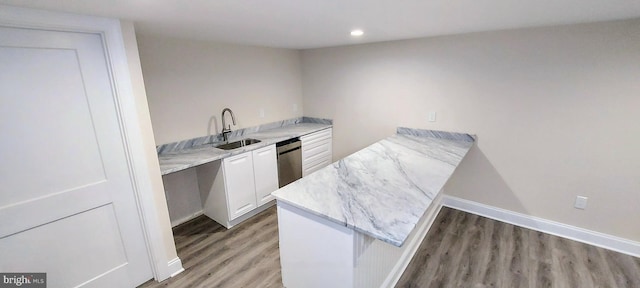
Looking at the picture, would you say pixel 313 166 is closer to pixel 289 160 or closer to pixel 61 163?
pixel 289 160

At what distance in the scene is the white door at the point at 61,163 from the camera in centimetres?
143

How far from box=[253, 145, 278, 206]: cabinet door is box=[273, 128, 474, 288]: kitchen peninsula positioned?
1.09 m

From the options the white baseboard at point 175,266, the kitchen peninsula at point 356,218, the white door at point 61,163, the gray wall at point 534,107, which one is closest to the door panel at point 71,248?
the white door at point 61,163

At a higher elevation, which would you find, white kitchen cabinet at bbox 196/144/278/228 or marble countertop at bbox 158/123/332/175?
marble countertop at bbox 158/123/332/175

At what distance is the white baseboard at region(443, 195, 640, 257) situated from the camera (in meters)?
2.31

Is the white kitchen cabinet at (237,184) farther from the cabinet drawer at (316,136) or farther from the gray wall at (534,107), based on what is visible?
the gray wall at (534,107)

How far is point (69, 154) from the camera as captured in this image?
161 centimetres

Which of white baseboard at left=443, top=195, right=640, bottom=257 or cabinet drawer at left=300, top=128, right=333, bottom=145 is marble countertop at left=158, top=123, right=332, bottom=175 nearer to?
cabinet drawer at left=300, top=128, right=333, bottom=145

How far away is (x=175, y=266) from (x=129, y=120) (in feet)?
4.03

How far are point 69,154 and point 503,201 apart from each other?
3721 millimetres

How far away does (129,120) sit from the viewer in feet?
5.78

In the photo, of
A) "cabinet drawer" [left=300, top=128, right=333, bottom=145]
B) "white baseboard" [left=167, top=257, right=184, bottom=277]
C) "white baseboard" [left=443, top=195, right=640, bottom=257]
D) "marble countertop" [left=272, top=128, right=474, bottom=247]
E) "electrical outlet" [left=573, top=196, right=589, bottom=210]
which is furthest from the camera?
"cabinet drawer" [left=300, top=128, right=333, bottom=145]

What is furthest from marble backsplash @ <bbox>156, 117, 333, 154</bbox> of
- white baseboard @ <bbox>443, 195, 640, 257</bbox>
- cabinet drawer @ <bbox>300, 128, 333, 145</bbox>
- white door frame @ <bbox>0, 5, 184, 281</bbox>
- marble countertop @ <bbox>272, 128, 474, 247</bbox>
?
white baseboard @ <bbox>443, 195, 640, 257</bbox>

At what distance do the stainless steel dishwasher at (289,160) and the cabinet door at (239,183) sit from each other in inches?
17.8
